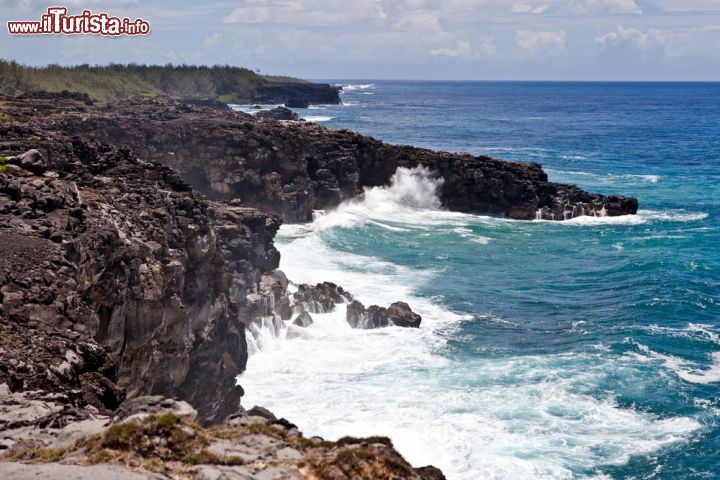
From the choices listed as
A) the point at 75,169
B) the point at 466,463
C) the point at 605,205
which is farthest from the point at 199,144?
the point at 466,463

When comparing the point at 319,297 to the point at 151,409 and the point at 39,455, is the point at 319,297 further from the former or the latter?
the point at 39,455

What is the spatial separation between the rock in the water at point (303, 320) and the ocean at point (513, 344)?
546mm

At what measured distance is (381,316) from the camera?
1823 inches

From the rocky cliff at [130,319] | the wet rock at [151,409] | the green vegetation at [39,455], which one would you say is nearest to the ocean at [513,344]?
the rocky cliff at [130,319]

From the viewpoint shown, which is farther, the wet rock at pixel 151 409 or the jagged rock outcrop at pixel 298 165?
the jagged rock outcrop at pixel 298 165

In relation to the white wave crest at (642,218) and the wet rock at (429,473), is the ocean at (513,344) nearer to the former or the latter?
the white wave crest at (642,218)

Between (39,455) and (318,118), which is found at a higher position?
(318,118)

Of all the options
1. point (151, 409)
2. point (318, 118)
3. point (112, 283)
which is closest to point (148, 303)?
point (112, 283)

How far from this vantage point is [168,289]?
30.4 metres

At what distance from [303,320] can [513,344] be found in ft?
39.9

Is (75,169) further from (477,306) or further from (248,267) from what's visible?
(477,306)

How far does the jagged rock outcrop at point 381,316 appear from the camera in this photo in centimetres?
4594

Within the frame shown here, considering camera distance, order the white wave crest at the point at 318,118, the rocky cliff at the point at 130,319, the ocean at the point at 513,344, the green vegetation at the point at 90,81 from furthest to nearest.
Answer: the white wave crest at the point at 318,118, the green vegetation at the point at 90,81, the ocean at the point at 513,344, the rocky cliff at the point at 130,319

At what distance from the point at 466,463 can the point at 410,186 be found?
184ft
